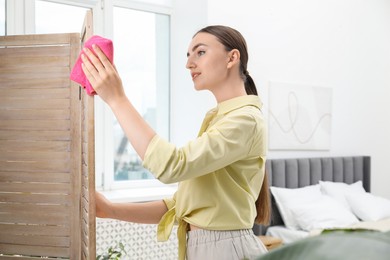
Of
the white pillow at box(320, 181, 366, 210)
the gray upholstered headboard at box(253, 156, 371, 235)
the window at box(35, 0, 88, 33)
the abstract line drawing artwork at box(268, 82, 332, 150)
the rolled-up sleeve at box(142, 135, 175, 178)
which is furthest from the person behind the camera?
the abstract line drawing artwork at box(268, 82, 332, 150)

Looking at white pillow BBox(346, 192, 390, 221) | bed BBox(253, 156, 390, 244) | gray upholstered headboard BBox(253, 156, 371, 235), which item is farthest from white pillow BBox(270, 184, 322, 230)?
white pillow BBox(346, 192, 390, 221)

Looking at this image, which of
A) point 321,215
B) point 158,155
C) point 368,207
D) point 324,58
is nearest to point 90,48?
point 158,155

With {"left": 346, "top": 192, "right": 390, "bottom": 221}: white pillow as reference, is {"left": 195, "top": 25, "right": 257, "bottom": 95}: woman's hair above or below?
above

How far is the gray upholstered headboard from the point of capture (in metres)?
4.17

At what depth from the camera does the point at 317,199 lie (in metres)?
4.03

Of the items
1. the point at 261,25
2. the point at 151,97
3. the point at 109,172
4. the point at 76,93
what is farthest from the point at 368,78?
the point at 76,93

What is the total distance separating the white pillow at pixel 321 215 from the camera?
374 centimetres

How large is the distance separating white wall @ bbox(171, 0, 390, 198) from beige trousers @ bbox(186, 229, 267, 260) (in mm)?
2441

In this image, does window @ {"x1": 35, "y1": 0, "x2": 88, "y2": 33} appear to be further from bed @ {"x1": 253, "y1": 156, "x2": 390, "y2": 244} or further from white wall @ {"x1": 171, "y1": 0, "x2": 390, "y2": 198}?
bed @ {"x1": 253, "y1": 156, "x2": 390, "y2": 244}

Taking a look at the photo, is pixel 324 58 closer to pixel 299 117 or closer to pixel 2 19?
pixel 299 117

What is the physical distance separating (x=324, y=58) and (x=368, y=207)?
5.04 feet

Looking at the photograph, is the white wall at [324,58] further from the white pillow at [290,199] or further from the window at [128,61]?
the white pillow at [290,199]

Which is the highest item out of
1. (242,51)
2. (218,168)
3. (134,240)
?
(242,51)

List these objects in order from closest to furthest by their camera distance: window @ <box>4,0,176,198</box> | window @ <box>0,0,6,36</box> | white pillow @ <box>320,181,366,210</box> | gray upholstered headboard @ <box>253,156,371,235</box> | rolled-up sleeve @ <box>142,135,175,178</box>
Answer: rolled-up sleeve @ <box>142,135,175,178</box> → window @ <box>0,0,6,36</box> → window @ <box>4,0,176,198</box> → gray upholstered headboard @ <box>253,156,371,235</box> → white pillow @ <box>320,181,366,210</box>
